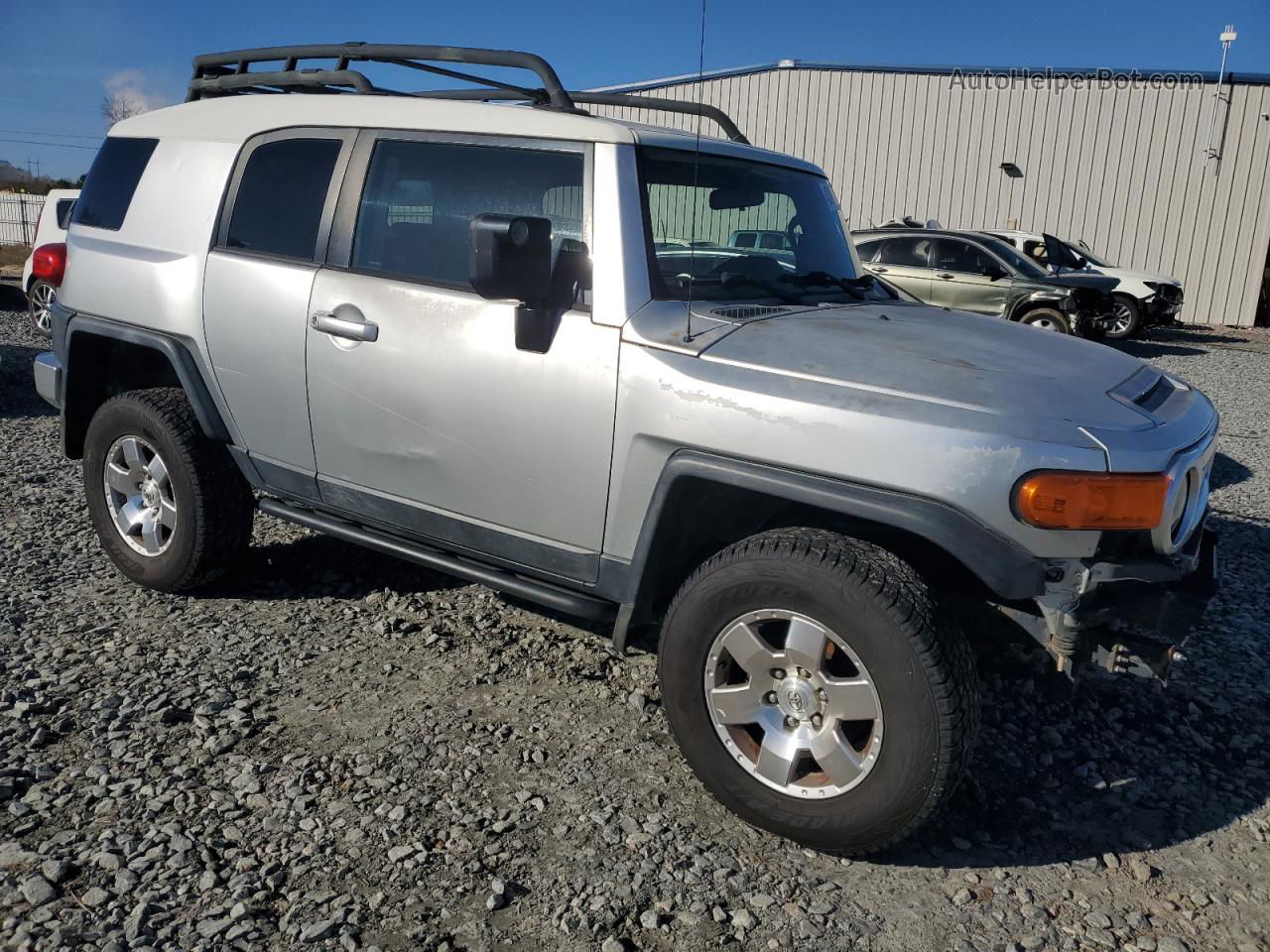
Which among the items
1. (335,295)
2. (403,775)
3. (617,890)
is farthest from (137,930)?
(335,295)

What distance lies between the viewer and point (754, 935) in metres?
2.45

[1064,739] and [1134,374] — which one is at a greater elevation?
[1134,374]

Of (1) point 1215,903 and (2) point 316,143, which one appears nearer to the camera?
(1) point 1215,903

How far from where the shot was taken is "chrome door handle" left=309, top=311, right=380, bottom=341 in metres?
3.45

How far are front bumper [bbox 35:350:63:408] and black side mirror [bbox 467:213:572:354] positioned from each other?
267 centimetres

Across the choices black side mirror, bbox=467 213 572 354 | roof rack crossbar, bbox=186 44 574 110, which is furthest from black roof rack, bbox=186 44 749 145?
black side mirror, bbox=467 213 572 354

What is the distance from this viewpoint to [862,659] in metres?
2.58

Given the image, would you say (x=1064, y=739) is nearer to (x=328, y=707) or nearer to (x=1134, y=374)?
(x=1134, y=374)

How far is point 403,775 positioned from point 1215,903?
231 centimetres

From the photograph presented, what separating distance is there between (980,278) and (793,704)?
12960 millimetres

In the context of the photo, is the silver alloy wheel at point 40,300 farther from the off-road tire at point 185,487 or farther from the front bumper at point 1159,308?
the front bumper at point 1159,308

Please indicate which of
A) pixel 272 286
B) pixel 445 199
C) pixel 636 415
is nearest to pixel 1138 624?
pixel 636 415

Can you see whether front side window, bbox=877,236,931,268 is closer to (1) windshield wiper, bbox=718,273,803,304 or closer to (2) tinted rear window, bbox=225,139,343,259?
(1) windshield wiper, bbox=718,273,803,304

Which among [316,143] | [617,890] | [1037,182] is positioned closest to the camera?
[617,890]
